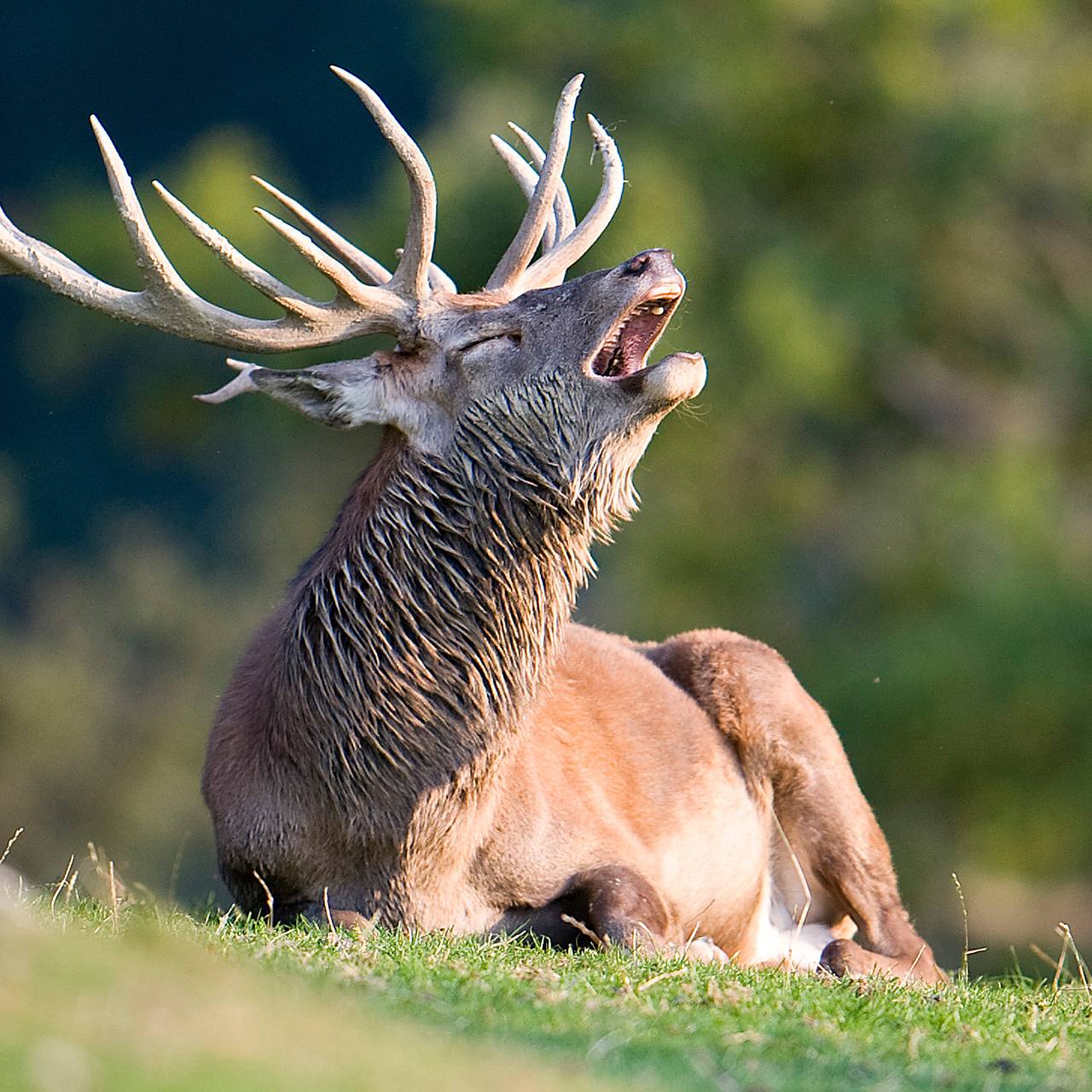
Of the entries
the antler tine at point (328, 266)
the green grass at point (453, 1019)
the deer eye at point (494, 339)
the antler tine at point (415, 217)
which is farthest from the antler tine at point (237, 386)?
the green grass at point (453, 1019)

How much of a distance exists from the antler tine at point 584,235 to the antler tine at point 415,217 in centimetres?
50

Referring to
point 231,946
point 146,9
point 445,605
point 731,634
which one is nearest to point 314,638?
point 445,605

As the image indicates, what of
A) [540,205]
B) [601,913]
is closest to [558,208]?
[540,205]

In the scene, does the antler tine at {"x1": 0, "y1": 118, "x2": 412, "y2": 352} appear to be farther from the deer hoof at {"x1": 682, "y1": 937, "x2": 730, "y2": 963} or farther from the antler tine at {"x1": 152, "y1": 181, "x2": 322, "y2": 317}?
the deer hoof at {"x1": 682, "y1": 937, "x2": 730, "y2": 963}

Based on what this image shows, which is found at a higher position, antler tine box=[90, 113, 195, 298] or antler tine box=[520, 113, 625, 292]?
antler tine box=[520, 113, 625, 292]

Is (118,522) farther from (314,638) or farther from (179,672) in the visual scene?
(314,638)

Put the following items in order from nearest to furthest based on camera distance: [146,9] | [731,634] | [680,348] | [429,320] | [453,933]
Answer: [453,933] < [429,320] < [731,634] < [680,348] < [146,9]

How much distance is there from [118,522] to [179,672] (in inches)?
259

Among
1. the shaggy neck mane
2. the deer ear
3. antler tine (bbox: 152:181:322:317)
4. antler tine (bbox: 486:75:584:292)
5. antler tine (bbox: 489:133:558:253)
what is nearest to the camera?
the shaggy neck mane

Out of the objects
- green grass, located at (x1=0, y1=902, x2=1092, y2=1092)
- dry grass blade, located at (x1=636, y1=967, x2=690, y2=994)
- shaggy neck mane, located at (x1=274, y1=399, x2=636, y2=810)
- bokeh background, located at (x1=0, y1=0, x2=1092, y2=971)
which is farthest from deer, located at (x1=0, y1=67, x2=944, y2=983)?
bokeh background, located at (x1=0, y1=0, x2=1092, y2=971)

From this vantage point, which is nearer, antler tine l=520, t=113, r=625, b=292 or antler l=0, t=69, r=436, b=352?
antler l=0, t=69, r=436, b=352

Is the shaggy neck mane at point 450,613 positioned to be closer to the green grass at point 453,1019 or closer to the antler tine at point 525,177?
the green grass at point 453,1019

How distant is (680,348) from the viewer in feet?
61.9

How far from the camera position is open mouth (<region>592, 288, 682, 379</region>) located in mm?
6500
